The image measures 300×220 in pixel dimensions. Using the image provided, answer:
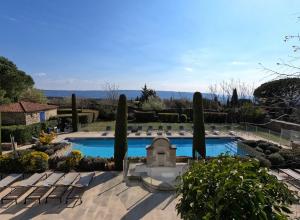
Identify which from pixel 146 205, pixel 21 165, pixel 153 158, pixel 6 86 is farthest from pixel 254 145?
pixel 6 86

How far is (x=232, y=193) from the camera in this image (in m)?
3.80

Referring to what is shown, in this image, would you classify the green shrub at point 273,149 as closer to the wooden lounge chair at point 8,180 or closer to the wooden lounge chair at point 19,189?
the wooden lounge chair at point 19,189

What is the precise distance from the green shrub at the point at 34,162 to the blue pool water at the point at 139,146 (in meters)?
7.59

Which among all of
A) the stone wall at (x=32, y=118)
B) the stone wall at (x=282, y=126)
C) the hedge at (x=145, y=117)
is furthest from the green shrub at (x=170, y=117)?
the stone wall at (x=32, y=118)

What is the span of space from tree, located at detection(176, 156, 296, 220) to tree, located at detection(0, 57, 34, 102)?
2893 centimetres

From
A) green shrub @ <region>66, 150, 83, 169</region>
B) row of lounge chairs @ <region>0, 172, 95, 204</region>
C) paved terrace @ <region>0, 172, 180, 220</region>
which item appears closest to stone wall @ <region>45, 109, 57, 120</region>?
green shrub @ <region>66, 150, 83, 169</region>

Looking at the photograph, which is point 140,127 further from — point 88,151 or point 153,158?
point 153,158

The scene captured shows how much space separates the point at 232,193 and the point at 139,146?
22.3 meters

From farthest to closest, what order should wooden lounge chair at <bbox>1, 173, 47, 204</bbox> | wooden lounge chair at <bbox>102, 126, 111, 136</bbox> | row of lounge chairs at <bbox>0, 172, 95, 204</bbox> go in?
1. wooden lounge chair at <bbox>102, 126, 111, 136</bbox>
2. row of lounge chairs at <bbox>0, 172, 95, 204</bbox>
3. wooden lounge chair at <bbox>1, 173, 47, 204</bbox>

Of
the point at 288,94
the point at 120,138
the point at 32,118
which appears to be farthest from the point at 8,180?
the point at 32,118

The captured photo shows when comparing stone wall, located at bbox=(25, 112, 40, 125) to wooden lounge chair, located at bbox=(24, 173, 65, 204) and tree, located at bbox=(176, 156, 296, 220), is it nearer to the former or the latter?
wooden lounge chair, located at bbox=(24, 173, 65, 204)

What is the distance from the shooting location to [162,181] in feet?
45.6

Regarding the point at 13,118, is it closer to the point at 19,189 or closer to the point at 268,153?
the point at 19,189

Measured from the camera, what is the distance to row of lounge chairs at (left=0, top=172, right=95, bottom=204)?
1205 centimetres
